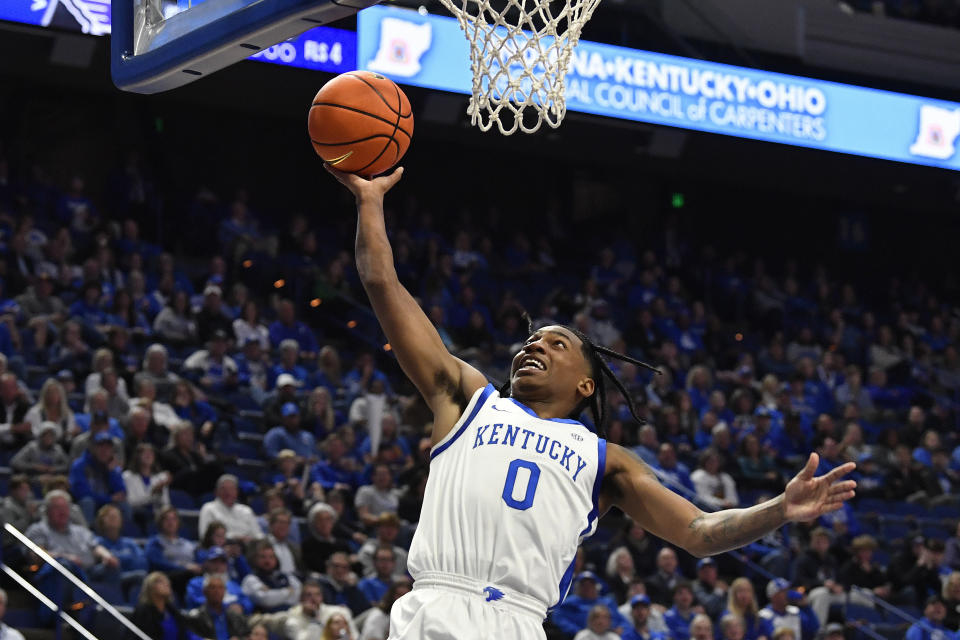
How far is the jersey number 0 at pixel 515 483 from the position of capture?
378cm

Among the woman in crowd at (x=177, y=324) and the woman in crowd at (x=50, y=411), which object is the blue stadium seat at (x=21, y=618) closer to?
the woman in crowd at (x=50, y=411)

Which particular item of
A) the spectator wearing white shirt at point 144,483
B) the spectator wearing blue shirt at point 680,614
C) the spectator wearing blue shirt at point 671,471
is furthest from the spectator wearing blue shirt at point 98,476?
the spectator wearing blue shirt at point 671,471

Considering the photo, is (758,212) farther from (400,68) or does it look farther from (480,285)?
(400,68)

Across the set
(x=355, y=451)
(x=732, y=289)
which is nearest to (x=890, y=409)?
(x=732, y=289)

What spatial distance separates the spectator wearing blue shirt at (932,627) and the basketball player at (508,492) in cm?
747

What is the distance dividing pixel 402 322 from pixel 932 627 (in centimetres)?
815

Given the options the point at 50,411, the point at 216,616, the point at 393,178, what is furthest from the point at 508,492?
the point at 50,411

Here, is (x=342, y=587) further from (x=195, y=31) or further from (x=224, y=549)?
(x=195, y=31)

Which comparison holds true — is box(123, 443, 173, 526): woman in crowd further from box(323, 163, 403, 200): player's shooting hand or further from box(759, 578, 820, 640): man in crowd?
box(323, 163, 403, 200): player's shooting hand

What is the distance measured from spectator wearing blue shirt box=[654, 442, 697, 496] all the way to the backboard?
7.58 metres

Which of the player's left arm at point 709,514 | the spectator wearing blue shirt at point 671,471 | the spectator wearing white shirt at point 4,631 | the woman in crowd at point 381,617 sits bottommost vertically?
the spectator wearing white shirt at point 4,631

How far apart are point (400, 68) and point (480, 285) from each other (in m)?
2.60

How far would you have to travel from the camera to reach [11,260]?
11781mm

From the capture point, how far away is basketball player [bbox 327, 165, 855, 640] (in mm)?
3717
